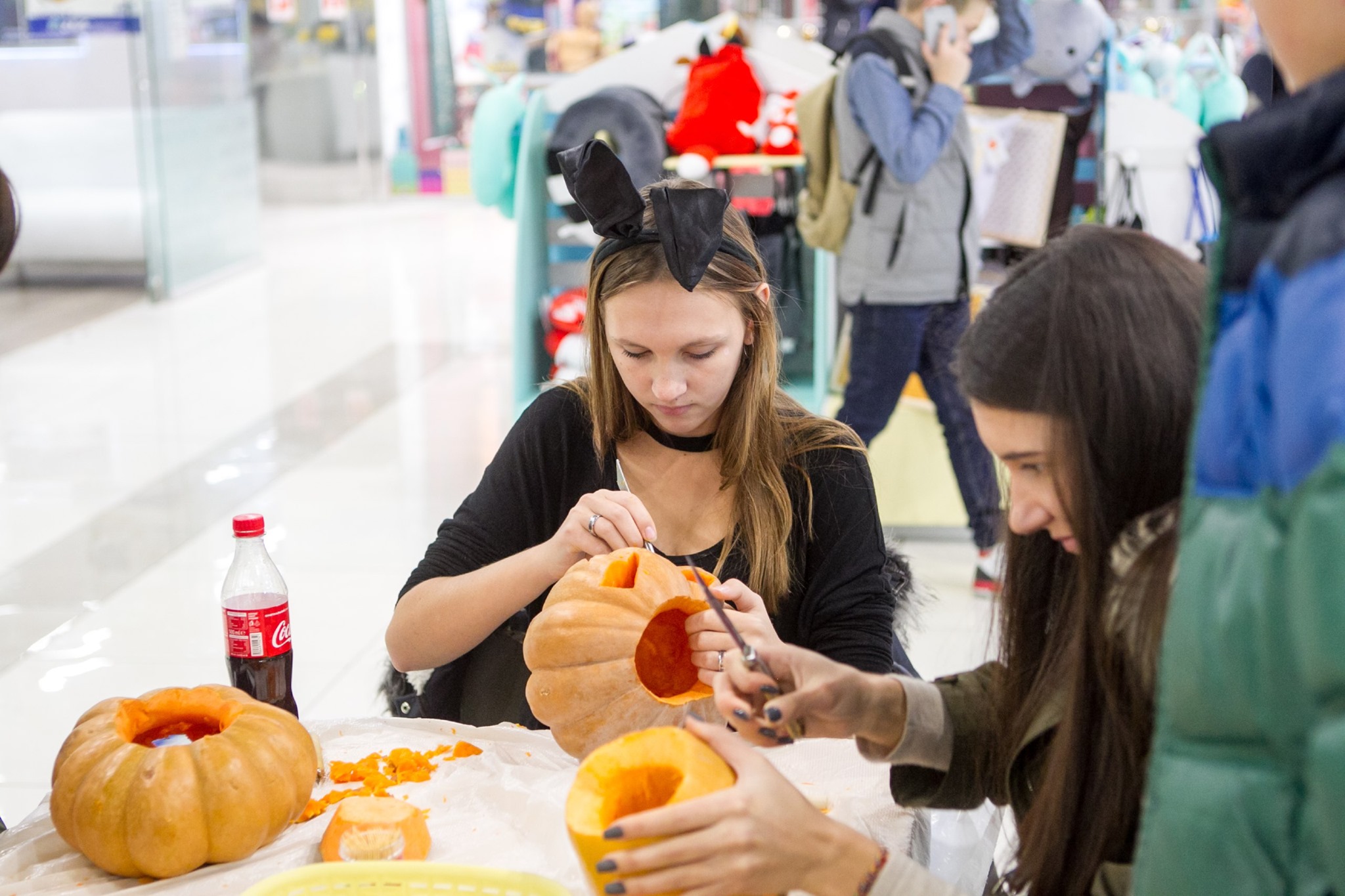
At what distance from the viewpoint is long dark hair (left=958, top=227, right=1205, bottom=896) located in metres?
1.12

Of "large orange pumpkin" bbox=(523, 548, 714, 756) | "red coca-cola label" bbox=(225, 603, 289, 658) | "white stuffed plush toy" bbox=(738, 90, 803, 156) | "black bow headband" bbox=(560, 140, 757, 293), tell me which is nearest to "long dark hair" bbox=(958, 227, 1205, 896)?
"large orange pumpkin" bbox=(523, 548, 714, 756)

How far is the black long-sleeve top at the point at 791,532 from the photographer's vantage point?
6.10 feet

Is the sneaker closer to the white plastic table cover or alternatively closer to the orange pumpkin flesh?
the white plastic table cover

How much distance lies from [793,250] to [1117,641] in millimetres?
3839

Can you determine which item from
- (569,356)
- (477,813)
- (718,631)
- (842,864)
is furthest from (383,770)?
(569,356)

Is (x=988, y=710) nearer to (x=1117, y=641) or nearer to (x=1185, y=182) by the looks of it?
A: (x=1117, y=641)

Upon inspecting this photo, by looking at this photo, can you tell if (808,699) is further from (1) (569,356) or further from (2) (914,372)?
(1) (569,356)

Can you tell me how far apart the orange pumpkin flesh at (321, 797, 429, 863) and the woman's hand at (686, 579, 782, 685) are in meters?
0.34

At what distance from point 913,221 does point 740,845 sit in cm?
307

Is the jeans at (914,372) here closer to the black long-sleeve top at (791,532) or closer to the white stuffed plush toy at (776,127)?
the white stuffed plush toy at (776,127)

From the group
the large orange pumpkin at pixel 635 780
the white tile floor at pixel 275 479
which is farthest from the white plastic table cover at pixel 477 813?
the white tile floor at pixel 275 479

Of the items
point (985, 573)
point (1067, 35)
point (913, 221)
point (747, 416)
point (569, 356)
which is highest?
point (1067, 35)

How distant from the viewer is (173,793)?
131 centimetres

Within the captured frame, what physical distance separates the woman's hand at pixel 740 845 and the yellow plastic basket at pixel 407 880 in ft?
0.63
